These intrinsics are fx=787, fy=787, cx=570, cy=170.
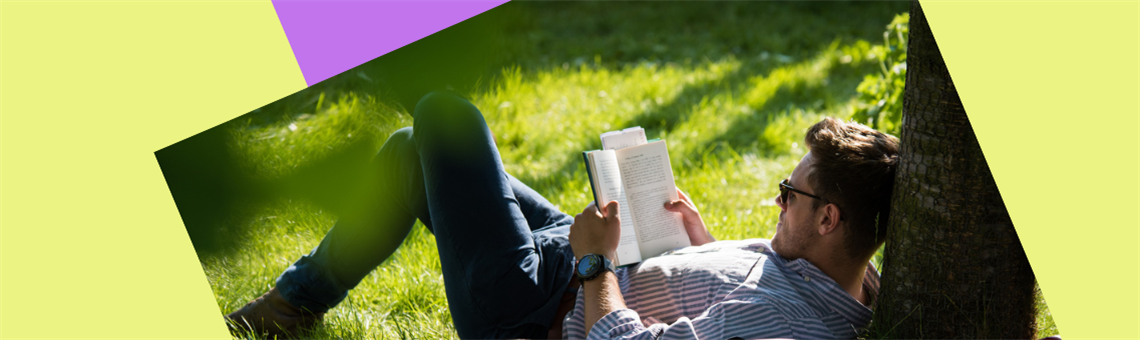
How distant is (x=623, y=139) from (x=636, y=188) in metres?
0.14

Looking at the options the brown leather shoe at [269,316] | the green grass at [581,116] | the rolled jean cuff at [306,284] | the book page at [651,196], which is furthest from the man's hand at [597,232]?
the brown leather shoe at [269,316]

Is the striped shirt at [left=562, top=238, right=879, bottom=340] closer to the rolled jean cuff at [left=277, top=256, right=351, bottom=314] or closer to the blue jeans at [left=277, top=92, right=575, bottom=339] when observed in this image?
the blue jeans at [left=277, top=92, right=575, bottom=339]

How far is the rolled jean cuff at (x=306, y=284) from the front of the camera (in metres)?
2.32

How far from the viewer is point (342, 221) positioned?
2.28m

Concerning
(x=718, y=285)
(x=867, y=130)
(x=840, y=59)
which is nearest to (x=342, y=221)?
(x=718, y=285)

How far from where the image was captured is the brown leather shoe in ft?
7.68

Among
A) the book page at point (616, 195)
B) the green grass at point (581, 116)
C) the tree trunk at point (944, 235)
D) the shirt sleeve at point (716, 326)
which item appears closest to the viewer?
the tree trunk at point (944, 235)

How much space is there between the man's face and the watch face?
52cm

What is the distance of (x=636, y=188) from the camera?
2.16 m

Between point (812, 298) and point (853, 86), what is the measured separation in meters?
3.78

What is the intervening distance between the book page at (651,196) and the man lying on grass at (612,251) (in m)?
0.05

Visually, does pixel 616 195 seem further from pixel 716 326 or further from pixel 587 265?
pixel 716 326

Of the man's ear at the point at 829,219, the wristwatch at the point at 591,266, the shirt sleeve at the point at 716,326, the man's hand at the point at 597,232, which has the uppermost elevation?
the man's hand at the point at 597,232

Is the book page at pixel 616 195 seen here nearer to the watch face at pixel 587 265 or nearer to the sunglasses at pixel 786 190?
the watch face at pixel 587 265
